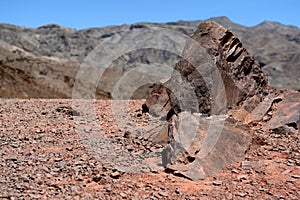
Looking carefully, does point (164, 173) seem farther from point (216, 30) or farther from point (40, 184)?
point (216, 30)

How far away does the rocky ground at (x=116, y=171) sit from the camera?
7.77 m

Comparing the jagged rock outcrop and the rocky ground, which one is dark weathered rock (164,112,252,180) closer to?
the jagged rock outcrop

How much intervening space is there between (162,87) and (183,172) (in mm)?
5935

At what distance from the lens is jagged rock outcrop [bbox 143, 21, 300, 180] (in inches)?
380

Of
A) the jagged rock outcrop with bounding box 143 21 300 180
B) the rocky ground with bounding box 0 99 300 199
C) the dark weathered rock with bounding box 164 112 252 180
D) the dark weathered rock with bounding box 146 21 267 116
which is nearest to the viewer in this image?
the rocky ground with bounding box 0 99 300 199

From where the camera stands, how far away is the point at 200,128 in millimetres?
9734

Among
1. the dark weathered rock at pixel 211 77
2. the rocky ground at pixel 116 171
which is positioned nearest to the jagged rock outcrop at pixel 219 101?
the dark weathered rock at pixel 211 77

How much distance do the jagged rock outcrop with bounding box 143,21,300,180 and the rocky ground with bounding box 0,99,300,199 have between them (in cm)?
54

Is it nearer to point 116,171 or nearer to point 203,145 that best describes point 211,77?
point 203,145

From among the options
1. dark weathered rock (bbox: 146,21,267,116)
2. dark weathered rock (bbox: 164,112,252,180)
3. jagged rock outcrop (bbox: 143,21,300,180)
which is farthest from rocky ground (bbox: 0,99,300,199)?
dark weathered rock (bbox: 146,21,267,116)

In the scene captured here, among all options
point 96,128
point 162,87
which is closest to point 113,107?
point 162,87

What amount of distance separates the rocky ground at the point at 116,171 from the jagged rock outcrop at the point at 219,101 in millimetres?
542

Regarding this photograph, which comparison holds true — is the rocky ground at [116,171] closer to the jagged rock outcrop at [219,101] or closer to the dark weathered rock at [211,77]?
the jagged rock outcrop at [219,101]

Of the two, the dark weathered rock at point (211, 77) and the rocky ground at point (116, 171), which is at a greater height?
the dark weathered rock at point (211, 77)
